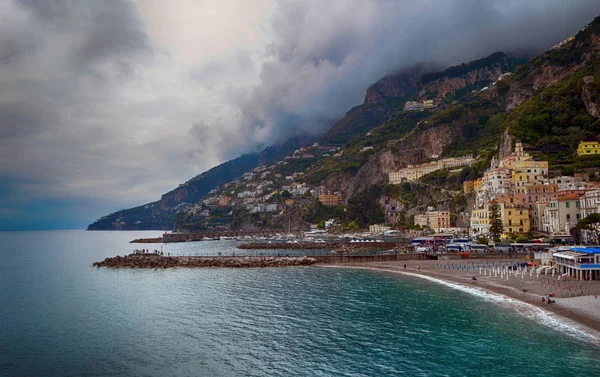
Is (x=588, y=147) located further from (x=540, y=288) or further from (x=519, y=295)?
(x=519, y=295)

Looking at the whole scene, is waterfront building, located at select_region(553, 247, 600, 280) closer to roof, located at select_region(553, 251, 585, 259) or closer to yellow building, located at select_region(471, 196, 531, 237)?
roof, located at select_region(553, 251, 585, 259)

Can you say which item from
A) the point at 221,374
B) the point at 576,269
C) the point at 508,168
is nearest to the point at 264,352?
the point at 221,374

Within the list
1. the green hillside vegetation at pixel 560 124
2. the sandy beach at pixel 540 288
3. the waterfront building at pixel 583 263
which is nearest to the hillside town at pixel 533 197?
the green hillside vegetation at pixel 560 124

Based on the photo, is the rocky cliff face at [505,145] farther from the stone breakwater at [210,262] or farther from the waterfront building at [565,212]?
the stone breakwater at [210,262]

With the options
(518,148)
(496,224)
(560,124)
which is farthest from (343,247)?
(560,124)

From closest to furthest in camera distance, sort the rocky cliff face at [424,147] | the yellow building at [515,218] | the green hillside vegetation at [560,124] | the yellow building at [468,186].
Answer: the yellow building at [515,218] < the green hillside vegetation at [560,124] < the yellow building at [468,186] < the rocky cliff face at [424,147]

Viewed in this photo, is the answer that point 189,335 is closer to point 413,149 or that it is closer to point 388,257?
point 388,257
